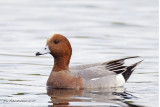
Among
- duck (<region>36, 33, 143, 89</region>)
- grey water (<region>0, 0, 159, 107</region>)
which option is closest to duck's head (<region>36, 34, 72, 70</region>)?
duck (<region>36, 33, 143, 89</region>)

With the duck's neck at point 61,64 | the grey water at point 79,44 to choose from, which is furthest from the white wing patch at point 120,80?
the duck's neck at point 61,64

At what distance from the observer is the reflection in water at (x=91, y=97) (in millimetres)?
9797

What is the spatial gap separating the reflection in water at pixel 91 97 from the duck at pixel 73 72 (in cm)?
20

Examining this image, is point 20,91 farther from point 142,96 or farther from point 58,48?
point 142,96

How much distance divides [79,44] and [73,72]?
15.7ft

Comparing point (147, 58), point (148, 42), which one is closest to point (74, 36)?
point (148, 42)

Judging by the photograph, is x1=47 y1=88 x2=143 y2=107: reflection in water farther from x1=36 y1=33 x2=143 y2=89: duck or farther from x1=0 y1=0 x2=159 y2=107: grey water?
x1=36 y1=33 x2=143 y2=89: duck

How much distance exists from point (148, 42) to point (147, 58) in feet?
7.09

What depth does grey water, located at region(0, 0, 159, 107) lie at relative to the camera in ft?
33.9

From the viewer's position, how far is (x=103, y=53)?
14742 millimetres

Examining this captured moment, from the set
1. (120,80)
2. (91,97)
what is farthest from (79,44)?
(91,97)

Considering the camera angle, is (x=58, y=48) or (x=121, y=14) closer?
(x=58, y=48)

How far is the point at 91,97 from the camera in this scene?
407 inches

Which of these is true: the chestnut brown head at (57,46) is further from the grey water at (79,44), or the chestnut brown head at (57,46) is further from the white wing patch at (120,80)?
the white wing patch at (120,80)
